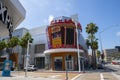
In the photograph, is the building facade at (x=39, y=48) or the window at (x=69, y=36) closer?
the window at (x=69, y=36)

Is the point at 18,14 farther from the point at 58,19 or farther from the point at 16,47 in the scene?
the point at 16,47

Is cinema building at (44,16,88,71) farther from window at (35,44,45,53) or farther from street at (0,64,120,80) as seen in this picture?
street at (0,64,120,80)

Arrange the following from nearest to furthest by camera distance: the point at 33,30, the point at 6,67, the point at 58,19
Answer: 1. the point at 6,67
2. the point at 58,19
3. the point at 33,30

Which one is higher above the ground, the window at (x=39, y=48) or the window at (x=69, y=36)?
the window at (x=69, y=36)

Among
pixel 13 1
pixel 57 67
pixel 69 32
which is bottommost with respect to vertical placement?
pixel 57 67

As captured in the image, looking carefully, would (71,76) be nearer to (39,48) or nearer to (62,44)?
(62,44)

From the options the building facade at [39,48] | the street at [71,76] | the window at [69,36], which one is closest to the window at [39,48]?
the building facade at [39,48]

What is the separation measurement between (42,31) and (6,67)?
104ft

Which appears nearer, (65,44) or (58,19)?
(65,44)

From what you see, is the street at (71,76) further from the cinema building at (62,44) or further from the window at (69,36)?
the window at (69,36)

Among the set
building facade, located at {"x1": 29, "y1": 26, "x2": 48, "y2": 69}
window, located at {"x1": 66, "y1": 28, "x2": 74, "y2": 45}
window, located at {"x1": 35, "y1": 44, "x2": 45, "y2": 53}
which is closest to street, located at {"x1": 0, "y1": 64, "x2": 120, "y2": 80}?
window, located at {"x1": 66, "y1": 28, "x2": 74, "y2": 45}

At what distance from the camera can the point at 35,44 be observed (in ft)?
190

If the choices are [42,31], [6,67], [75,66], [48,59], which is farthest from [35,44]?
[6,67]

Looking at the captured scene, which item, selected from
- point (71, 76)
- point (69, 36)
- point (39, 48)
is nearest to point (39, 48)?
point (39, 48)
